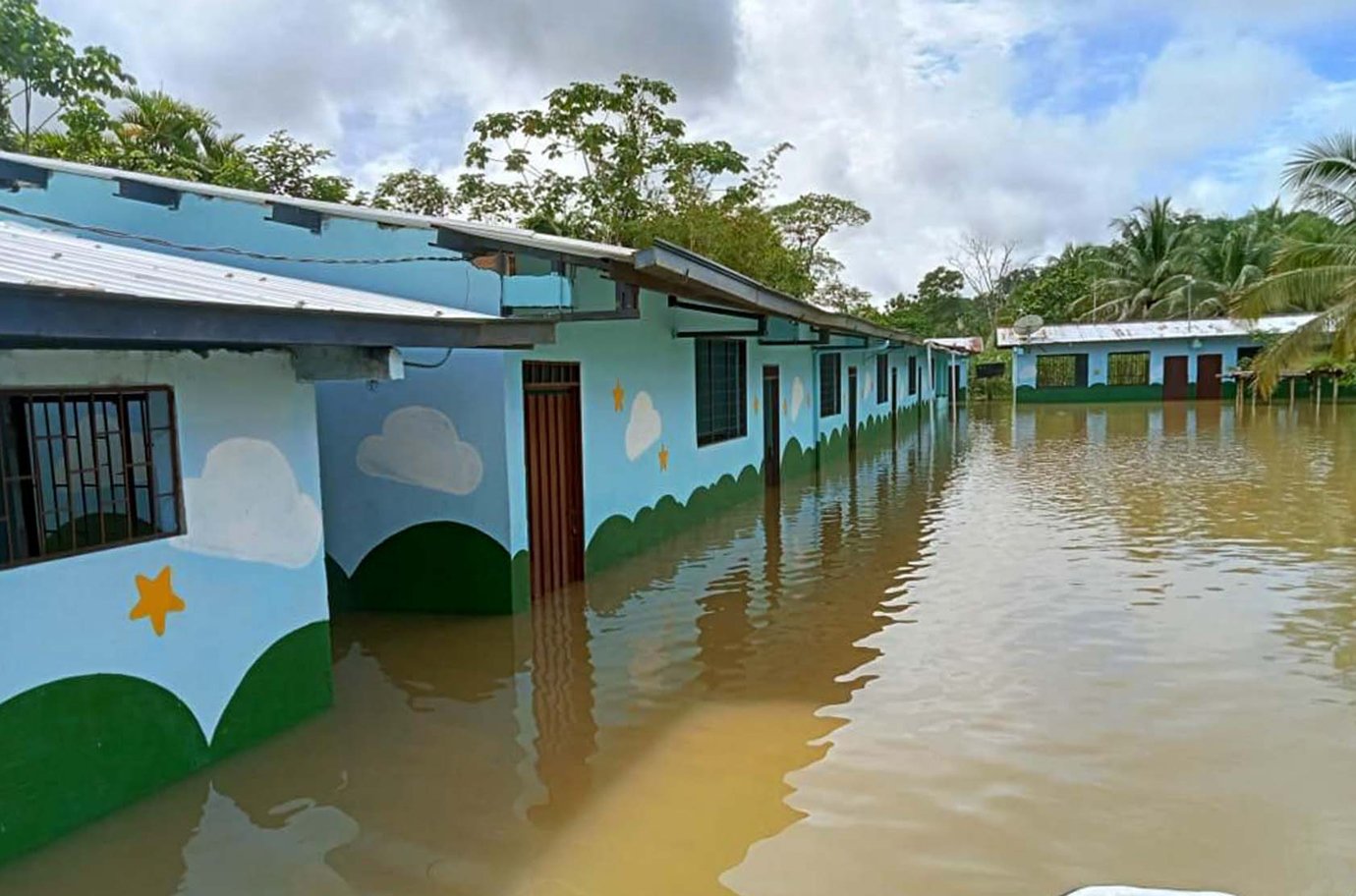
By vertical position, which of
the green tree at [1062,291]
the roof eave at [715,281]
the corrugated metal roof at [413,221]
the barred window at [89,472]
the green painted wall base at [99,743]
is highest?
the green tree at [1062,291]

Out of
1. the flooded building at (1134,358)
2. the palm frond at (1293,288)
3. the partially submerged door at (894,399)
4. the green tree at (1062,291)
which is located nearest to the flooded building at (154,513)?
the palm frond at (1293,288)

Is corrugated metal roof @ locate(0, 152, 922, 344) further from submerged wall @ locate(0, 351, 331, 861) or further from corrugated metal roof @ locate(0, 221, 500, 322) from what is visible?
submerged wall @ locate(0, 351, 331, 861)

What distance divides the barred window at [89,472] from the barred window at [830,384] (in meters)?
16.2

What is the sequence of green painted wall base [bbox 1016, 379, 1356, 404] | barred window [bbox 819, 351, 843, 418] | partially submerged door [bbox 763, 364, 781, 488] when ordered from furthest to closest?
green painted wall base [bbox 1016, 379, 1356, 404] → barred window [bbox 819, 351, 843, 418] → partially submerged door [bbox 763, 364, 781, 488]

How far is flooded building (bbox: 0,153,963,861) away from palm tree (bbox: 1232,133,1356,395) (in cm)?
1267

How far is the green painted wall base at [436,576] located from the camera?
26.8 feet

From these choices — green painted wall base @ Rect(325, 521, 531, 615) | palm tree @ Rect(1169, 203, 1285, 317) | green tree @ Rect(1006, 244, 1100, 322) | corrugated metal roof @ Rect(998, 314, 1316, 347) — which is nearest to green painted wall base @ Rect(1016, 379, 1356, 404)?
corrugated metal roof @ Rect(998, 314, 1316, 347)

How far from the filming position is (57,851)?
4273mm

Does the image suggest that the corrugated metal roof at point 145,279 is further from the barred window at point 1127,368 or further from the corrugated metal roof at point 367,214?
the barred window at point 1127,368

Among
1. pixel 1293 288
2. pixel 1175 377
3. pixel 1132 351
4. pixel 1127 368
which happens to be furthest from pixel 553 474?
pixel 1127 368

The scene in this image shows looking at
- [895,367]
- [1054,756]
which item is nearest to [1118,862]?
[1054,756]

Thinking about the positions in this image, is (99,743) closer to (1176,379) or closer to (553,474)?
(553,474)

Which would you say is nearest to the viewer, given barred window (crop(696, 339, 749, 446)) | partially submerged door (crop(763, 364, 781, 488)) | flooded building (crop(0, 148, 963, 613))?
flooded building (crop(0, 148, 963, 613))

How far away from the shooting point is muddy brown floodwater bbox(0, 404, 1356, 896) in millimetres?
4152
